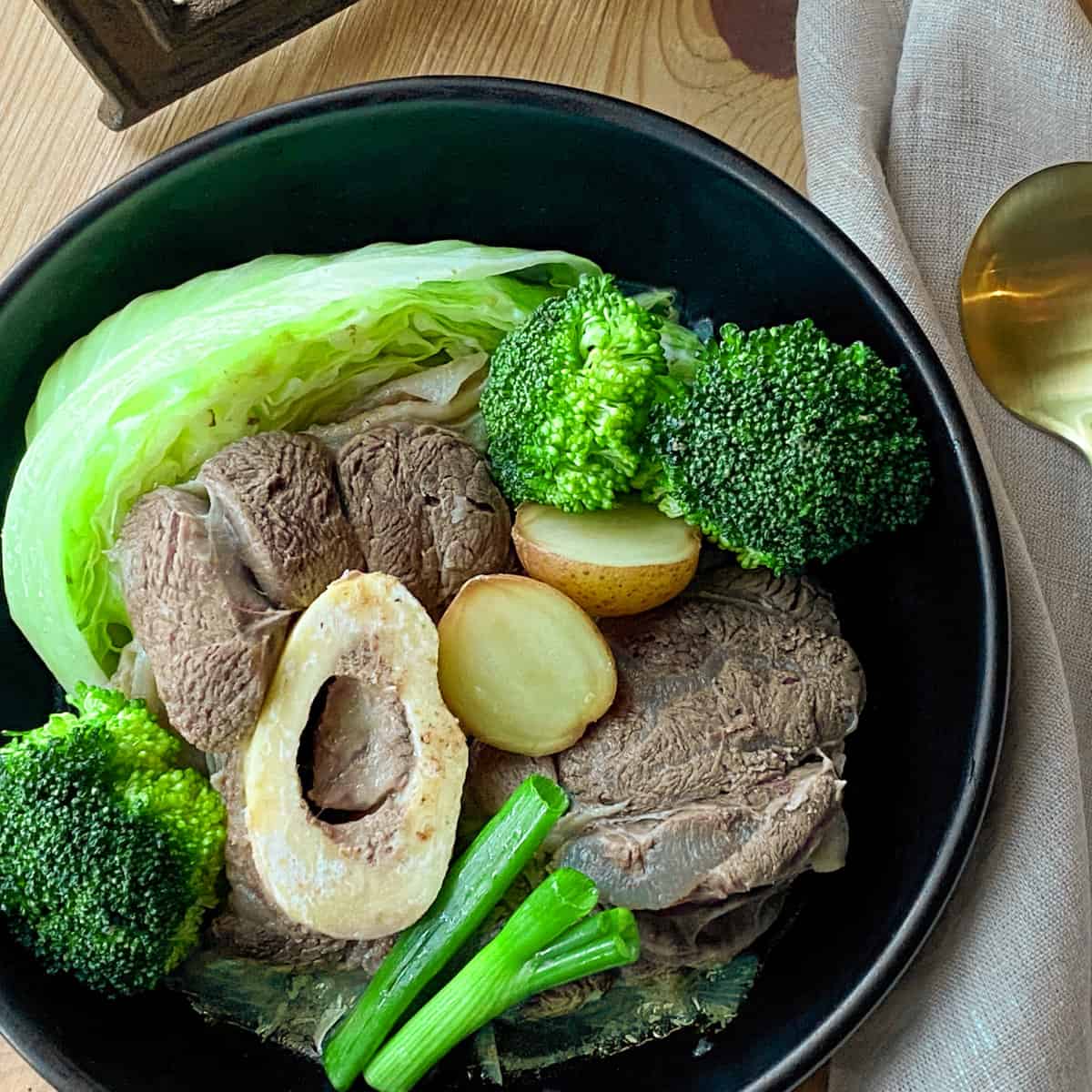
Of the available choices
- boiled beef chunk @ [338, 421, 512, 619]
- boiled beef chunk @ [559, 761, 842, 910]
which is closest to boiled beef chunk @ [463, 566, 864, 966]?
boiled beef chunk @ [559, 761, 842, 910]

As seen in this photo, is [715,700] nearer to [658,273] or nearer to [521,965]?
[521,965]

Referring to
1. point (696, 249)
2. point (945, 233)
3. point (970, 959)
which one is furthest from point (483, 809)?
point (945, 233)

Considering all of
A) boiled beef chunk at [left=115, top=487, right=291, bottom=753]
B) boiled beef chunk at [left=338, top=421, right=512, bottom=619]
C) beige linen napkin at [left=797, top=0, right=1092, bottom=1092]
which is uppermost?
boiled beef chunk at [left=115, top=487, right=291, bottom=753]

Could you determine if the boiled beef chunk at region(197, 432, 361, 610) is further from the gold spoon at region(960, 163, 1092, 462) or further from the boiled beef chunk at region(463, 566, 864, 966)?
the gold spoon at region(960, 163, 1092, 462)

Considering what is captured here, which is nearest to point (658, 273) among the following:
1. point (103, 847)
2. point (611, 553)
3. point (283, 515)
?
point (611, 553)

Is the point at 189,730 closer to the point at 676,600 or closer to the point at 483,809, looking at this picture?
the point at 483,809

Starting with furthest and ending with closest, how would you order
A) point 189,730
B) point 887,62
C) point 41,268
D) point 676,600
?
point 887,62
point 676,600
point 41,268
point 189,730
